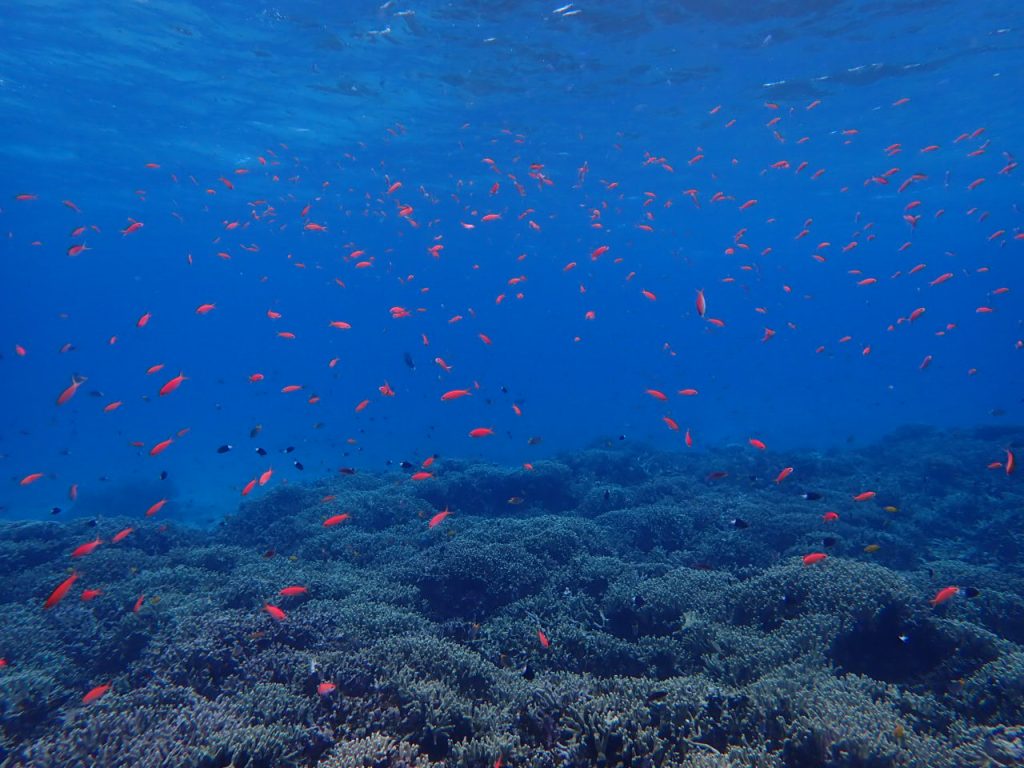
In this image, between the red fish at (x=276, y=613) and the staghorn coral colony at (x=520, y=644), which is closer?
the staghorn coral colony at (x=520, y=644)

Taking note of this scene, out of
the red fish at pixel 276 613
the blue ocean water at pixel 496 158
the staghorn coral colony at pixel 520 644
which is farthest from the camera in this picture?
the blue ocean water at pixel 496 158

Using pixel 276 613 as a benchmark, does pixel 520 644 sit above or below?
below

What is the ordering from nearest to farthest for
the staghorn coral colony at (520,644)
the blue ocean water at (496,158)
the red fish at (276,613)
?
the staghorn coral colony at (520,644) < the red fish at (276,613) < the blue ocean water at (496,158)

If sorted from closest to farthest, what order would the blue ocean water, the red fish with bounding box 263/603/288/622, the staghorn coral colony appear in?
1. the staghorn coral colony
2. the red fish with bounding box 263/603/288/622
3. the blue ocean water

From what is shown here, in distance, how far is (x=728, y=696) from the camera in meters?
5.18

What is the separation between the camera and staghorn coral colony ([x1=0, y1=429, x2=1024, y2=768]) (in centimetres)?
468

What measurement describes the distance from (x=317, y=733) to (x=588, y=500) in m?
11.4

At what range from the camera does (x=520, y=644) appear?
750 centimetres

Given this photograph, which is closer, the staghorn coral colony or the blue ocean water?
the staghorn coral colony

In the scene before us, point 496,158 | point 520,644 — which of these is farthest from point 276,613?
point 496,158

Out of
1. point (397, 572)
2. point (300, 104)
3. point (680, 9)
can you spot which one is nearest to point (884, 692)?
point (397, 572)

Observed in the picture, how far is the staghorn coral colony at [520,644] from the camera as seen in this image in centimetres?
468

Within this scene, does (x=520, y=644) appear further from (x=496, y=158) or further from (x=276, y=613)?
(x=496, y=158)

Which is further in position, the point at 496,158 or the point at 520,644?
the point at 496,158
